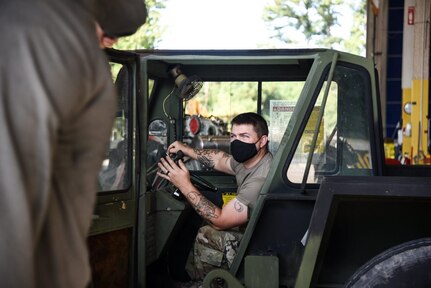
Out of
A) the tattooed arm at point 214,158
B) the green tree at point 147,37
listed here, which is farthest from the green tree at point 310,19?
the tattooed arm at point 214,158

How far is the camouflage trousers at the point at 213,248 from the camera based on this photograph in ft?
14.0

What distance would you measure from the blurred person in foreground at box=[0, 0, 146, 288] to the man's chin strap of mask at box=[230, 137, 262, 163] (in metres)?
2.57

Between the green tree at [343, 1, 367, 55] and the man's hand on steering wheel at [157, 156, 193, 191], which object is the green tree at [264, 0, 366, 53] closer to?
the green tree at [343, 1, 367, 55]

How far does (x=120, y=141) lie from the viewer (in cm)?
379

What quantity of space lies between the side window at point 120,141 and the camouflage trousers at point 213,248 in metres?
0.74

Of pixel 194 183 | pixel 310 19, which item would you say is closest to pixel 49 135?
pixel 194 183

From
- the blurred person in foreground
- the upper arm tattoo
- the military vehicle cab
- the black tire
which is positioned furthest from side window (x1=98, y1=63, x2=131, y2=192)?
the blurred person in foreground

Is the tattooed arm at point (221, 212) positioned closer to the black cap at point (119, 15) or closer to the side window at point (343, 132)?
the side window at point (343, 132)

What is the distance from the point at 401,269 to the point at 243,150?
4.65 feet

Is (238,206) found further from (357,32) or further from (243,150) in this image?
(357,32)

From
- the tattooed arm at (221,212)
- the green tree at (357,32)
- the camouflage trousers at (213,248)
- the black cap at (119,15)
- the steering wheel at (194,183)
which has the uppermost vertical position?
the green tree at (357,32)

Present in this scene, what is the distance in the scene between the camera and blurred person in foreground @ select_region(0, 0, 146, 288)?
1.55 meters

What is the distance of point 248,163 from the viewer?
4398 millimetres

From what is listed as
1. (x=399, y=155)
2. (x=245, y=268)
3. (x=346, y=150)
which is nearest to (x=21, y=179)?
(x=245, y=268)
